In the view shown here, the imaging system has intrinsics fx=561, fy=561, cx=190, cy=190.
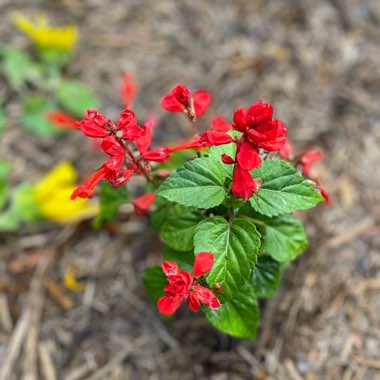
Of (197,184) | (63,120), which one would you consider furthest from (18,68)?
(197,184)

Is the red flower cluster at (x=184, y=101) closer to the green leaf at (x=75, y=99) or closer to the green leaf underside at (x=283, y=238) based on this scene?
the green leaf underside at (x=283, y=238)

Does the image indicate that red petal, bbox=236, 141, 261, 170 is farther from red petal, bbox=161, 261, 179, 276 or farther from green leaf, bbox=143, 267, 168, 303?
green leaf, bbox=143, 267, 168, 303

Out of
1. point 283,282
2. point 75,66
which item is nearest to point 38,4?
point 75,66

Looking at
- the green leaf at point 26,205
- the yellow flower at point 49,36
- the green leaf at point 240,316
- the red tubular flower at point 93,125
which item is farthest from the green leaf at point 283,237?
the yellow flower at point 49,36

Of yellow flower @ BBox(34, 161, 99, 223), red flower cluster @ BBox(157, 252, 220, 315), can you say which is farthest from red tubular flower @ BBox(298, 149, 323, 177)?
yellow flower @ BBox(34, 161, 99, 223)

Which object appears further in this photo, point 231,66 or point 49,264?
point 231,66

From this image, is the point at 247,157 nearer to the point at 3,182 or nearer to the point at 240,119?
the point at 240,119

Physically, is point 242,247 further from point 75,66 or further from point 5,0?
point 5,0
